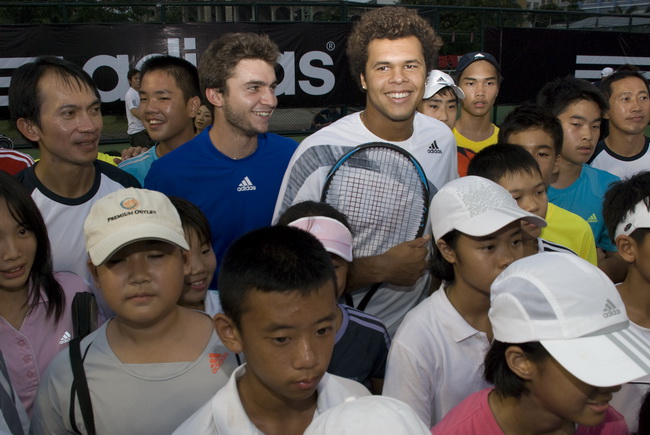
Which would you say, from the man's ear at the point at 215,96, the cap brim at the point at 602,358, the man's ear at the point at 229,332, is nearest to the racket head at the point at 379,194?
the man's ear at the point at 229,332

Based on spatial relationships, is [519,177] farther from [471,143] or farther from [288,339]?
[471,143]

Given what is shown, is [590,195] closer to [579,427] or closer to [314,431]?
[579,427]

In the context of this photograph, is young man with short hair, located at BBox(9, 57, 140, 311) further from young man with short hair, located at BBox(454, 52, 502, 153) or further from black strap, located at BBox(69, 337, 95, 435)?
young man with short hair, located at BBox(454, 52, 502, 153)

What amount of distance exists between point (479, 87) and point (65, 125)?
355 centimetres

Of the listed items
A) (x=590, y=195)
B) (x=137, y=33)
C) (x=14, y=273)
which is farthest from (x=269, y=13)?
(x=14, y=273)

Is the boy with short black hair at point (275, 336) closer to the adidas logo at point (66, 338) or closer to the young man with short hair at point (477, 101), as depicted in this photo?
the adidas logo at point (66, 338)

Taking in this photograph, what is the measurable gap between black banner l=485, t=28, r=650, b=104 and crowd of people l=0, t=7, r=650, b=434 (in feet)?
26.0

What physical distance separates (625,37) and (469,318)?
1220 centimetres

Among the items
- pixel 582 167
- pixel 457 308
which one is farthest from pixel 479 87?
pixel 457 308

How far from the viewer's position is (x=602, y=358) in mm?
1588

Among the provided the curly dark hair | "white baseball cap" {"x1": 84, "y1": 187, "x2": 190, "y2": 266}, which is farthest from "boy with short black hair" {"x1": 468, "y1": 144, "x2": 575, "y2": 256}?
"white baseball cap" {"x1": 84, "y1": 187, "x2": 190, "y2": 266}

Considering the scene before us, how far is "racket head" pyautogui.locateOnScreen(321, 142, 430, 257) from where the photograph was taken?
2.71 metres

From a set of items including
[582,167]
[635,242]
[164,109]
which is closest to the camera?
[635,242]

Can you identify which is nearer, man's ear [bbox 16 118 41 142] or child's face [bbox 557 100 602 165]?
man's ear [bbox 16 118 41 142]
